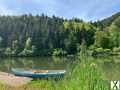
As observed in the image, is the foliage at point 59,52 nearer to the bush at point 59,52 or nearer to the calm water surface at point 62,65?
the bush at point 59,52

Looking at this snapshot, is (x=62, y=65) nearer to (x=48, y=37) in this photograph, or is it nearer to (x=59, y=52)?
(x=59, y=52)

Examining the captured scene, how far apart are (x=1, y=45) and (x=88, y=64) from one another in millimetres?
99495

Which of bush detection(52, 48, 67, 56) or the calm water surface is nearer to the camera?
the calm water surface

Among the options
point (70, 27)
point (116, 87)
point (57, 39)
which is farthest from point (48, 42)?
point (116, 87)

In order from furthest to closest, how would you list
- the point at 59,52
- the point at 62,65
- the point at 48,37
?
the point at 48,37 → the point at 59,52 → the point at 62,65

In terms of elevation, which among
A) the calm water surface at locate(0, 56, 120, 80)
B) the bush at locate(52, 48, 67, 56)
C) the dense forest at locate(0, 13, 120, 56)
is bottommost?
the calm water surface at locate(0, 56, 120, 80)

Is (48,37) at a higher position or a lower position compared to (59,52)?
higher

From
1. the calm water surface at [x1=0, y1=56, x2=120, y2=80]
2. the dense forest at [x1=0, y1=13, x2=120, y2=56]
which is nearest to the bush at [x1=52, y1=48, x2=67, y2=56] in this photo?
the dense forest at [x1=0, y1=13, x2=120, y2=56]

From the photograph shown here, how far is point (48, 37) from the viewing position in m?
96.8

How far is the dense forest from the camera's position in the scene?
289ft

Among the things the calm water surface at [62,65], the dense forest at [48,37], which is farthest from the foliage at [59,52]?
the calm water surface at [62,65]

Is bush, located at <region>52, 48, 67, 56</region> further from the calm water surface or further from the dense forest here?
the calm water surface

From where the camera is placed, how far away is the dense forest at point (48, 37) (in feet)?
289

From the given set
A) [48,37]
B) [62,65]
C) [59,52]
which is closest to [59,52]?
[59,52]
